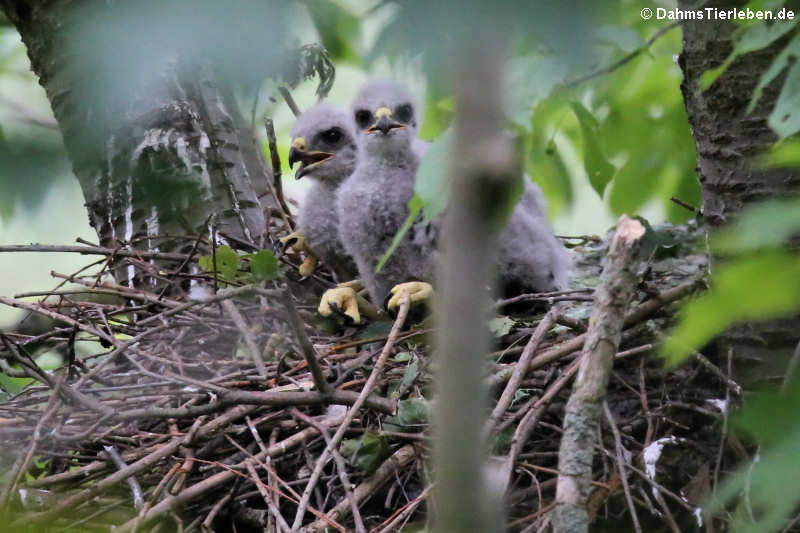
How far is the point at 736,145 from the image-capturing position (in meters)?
2.42

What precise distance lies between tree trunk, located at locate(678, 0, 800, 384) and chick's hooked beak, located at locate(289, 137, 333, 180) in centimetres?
187

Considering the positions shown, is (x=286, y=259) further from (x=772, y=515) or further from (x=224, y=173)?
(x=772, y=515)

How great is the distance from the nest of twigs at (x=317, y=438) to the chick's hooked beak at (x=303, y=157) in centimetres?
129

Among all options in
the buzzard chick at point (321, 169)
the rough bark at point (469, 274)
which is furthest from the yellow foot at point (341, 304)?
the rough bark at point (469, 274)

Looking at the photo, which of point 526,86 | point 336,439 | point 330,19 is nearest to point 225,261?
point 336,439

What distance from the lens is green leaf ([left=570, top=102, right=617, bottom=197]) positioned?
2.86 meters

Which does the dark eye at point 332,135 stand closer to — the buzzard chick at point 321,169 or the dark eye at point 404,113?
the buzzard chick at point 321,169

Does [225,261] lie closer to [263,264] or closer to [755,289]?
[263,264]

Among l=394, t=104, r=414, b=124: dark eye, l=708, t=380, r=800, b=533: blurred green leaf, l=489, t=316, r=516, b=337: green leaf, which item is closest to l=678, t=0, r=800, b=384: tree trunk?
l=489, t=316, r=516, b=337: green leaf

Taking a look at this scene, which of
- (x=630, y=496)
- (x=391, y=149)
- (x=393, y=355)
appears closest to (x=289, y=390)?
(x=393, y=355)

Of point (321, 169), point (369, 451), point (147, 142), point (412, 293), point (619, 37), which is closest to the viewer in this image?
point (619, 37)

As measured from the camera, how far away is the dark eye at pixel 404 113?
360 centimetres

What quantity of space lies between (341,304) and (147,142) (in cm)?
162

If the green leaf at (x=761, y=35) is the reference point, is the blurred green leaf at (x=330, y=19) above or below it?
above
